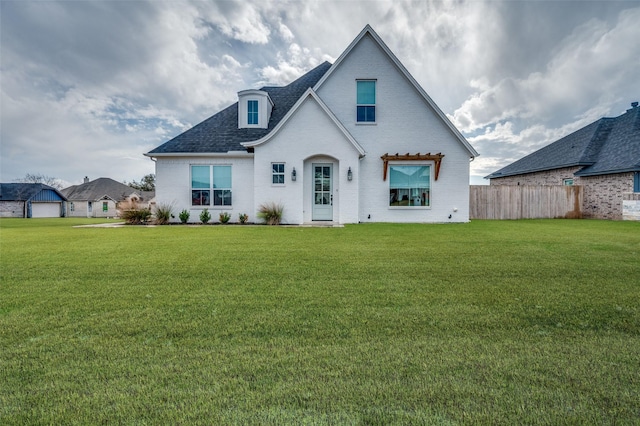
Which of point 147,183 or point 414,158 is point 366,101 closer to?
point 414,158

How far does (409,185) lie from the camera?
13.4m

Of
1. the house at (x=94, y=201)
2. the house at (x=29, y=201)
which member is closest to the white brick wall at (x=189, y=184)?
the house at (x=94, y=201)

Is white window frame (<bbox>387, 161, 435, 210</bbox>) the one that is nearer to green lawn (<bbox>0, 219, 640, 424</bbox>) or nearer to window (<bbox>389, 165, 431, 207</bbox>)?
window (<bbox>389, 165, 431, 207</bbox>)

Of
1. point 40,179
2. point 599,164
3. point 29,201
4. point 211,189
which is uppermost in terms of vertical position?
point 40,179

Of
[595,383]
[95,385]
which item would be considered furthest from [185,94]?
[595,383]

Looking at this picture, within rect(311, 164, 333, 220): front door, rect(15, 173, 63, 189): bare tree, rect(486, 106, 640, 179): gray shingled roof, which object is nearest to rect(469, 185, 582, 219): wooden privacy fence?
rect(486, 106, 640, 179): gray shingled roof

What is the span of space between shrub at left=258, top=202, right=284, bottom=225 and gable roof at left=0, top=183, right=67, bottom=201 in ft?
168

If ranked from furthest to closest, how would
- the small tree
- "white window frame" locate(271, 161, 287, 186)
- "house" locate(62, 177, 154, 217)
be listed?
the small tree → "house" locate(62, 177, 154, 217) → "white window frame" locate(271, 161, 287, 186)

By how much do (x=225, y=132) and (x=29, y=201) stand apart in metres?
48.6

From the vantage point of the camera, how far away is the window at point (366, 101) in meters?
13.4

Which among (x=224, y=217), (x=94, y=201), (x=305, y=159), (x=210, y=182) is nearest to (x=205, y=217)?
(x=224, y=217)

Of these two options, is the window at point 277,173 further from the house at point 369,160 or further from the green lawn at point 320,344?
the green lawn at point 320,344

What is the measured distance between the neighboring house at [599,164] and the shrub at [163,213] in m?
22.5

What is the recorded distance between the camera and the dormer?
14.1 meters
